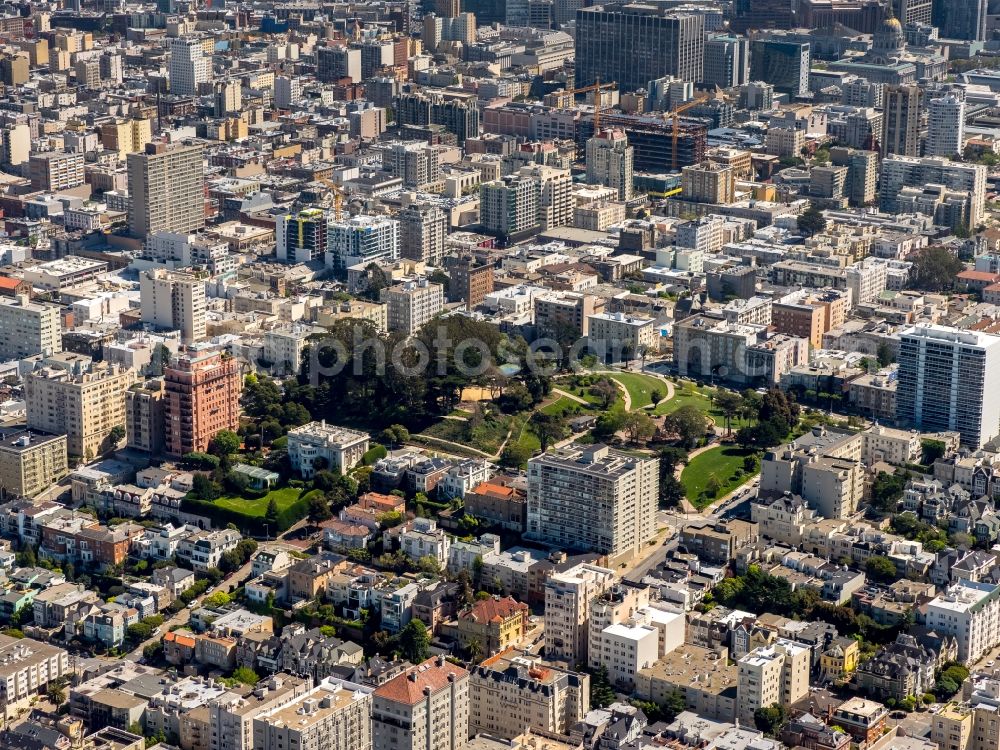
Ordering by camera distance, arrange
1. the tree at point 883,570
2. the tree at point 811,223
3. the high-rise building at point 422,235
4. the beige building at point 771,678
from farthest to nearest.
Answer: the tree at point 811,223
the high-rise building at point 422,235
the tree at point 883,570
the beige building at point 771,678

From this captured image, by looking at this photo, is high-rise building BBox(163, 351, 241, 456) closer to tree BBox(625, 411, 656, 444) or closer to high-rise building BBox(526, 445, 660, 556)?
high-rise building BBox(526, 445, 660, 556)

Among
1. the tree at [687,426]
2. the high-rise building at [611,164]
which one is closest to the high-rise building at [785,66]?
the high-rise building at [611,164]

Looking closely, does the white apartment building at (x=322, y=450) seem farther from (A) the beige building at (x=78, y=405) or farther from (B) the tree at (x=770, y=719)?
(B) the tree at (x=770, y=719)

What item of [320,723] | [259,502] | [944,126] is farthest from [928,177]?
[320,723]

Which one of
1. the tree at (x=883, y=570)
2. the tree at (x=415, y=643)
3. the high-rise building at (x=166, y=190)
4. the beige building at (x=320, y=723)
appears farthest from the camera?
the high-rise building at (x=166, y=190)

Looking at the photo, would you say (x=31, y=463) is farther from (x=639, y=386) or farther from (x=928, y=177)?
(x=928, y=177)

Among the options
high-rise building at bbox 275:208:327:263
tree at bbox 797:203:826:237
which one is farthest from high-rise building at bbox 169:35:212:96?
tree at bbox 797:203:826:237
